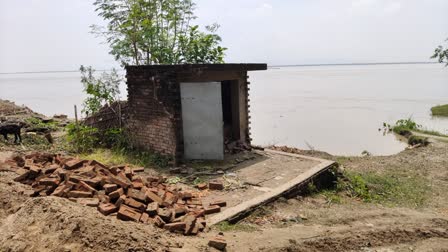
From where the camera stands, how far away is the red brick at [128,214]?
509 centimetres

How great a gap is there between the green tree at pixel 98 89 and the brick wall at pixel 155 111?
177cm

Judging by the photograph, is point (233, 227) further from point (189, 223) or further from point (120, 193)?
point (120, 193)

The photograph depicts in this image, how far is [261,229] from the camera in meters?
5.70

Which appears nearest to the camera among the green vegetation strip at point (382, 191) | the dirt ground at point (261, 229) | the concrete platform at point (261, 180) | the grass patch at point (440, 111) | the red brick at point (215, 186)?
the dirt ground at point (261, 229)

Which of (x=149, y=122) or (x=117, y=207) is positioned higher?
(x=149, y=122)

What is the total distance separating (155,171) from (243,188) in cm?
239

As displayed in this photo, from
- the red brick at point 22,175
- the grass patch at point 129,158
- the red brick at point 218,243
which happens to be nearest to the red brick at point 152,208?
the red brick at point 218,243

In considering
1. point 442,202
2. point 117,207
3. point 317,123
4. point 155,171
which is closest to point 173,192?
point 117,207

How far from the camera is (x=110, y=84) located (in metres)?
11.8

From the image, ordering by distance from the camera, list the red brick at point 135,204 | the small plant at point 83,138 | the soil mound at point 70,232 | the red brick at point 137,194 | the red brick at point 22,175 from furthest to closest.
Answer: the small plant at point 83,138 < the red brick at point 22,175 < the red brick at point 137,194 < the red brick at point 135,204 < the soil mound at point 70,232

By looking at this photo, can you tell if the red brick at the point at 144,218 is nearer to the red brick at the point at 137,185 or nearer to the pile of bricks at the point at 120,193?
the pile of bricks at the point at 120,193

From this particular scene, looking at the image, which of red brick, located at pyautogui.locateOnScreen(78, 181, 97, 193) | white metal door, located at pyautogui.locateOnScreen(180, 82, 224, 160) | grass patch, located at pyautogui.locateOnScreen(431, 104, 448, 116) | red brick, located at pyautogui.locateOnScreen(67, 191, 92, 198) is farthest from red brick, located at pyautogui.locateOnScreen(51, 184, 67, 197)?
grass patch, located at pyautogui.locateOnScreen(431, 104, 448, 116)

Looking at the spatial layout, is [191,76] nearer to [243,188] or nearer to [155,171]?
[155,171]

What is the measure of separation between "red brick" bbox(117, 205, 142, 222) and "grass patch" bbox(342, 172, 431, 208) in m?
5.13
